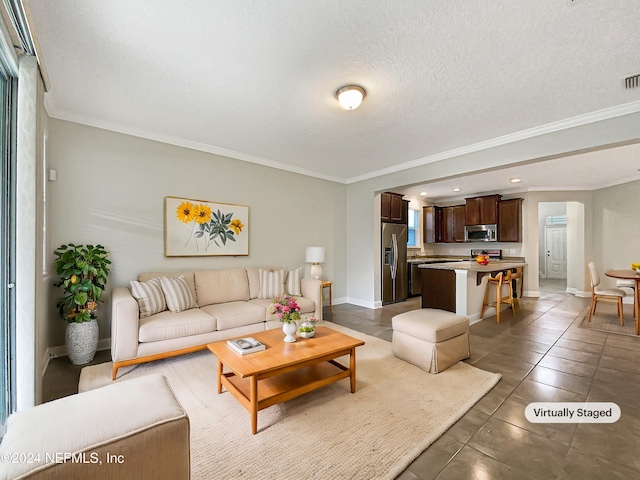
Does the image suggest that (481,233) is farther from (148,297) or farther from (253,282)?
(148,297)

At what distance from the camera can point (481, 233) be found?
6.99 meters

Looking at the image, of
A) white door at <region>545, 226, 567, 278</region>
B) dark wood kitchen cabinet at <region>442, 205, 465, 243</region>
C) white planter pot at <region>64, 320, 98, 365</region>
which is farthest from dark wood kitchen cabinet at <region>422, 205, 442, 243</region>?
white planter pot at <region>64, 320, 98, 365</region>

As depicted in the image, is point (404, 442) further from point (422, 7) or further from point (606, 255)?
point (606, 255)

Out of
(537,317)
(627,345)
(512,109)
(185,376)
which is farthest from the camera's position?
(537,317)

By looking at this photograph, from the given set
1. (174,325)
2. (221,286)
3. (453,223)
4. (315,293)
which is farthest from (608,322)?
(174,325)

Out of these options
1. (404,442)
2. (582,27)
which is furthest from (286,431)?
(582,27)

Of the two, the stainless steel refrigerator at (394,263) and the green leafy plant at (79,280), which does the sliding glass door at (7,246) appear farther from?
the stainless steel refrigerator at (394,263)

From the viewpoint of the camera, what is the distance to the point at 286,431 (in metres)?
1.84

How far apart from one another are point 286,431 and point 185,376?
128 centimetres

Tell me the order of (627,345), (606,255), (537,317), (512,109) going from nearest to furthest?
(512,109) → (627,345) → (537,317) → (606,255)

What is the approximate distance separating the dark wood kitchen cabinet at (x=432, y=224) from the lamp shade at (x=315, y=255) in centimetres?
417

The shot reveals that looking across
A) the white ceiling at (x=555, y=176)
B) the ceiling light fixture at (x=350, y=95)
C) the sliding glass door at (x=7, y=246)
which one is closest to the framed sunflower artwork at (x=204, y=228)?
the sliding glass door at (x=7, y=246)

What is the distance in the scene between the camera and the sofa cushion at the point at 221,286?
3.61 metres

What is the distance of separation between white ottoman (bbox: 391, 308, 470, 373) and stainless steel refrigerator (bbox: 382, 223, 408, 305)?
2535mm
